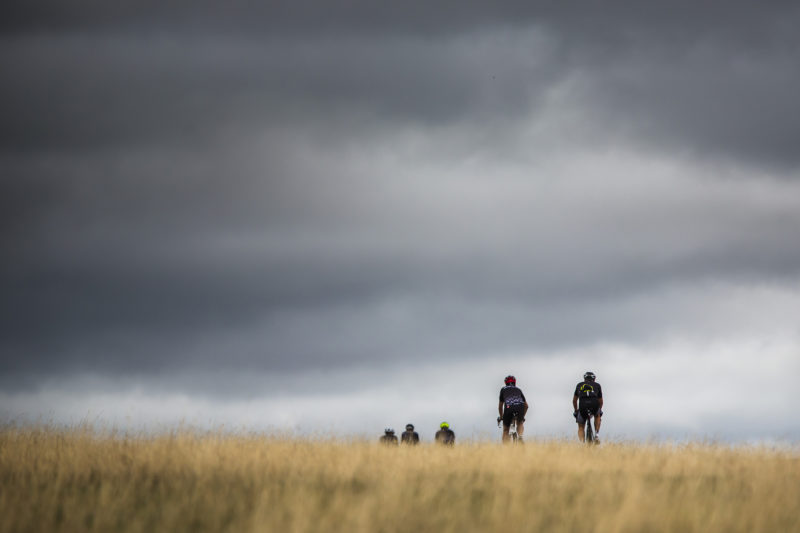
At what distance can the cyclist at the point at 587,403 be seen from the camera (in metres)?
24.4

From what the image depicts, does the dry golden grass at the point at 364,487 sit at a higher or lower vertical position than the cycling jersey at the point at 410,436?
lower

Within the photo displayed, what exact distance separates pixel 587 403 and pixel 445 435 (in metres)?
3.87

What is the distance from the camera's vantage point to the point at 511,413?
24.5 meters

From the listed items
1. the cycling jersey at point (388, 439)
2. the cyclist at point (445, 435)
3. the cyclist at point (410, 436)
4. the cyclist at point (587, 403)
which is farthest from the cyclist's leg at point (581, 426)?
the cycling jersey at point (388, 439)

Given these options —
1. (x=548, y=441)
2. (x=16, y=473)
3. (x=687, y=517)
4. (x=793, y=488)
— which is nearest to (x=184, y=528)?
(x=16, y=473)

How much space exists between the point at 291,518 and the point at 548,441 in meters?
11.4

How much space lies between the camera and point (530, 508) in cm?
1307

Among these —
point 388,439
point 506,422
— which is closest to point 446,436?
point 388,439

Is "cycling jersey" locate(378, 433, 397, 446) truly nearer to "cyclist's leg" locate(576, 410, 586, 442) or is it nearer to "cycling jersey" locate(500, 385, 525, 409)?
"cycling jersey" locate(500, 385, 525, 409)

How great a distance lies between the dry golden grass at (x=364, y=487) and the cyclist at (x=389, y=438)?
0.92 m

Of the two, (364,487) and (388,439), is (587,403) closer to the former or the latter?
(388,439)

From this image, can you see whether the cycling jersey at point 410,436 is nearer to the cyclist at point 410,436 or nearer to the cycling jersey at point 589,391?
the cyclist at point 410,436

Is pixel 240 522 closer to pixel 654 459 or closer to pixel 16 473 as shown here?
pixel 16 473

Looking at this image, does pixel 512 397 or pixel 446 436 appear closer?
pixel 446 436
